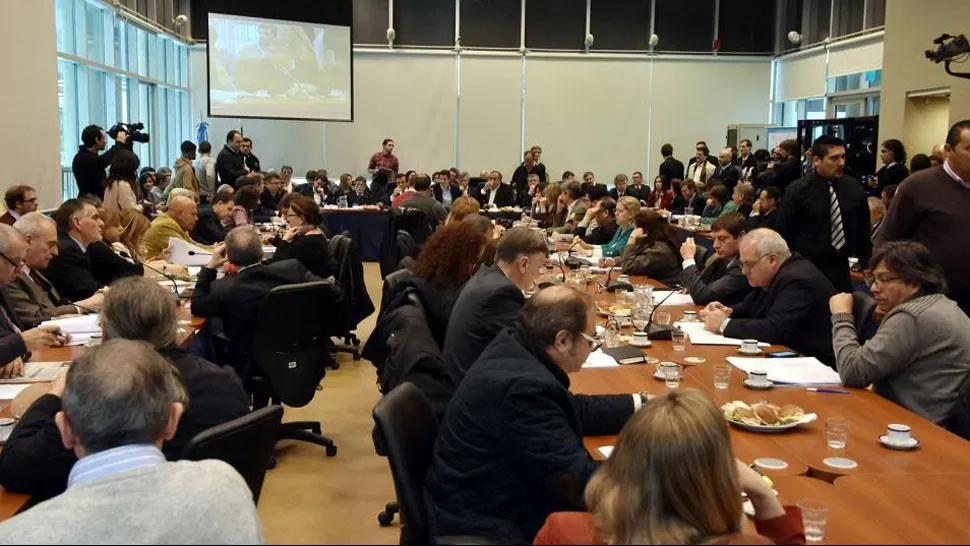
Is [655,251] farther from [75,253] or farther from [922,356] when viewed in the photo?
[75,253]

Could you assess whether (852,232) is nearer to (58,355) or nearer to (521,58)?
(58,355)

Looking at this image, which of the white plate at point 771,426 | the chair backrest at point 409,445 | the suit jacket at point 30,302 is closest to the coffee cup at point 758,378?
the white plate at point 771,426

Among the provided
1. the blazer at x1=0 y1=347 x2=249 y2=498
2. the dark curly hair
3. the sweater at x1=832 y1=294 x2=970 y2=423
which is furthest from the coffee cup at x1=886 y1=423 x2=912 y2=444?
the dark curly hair

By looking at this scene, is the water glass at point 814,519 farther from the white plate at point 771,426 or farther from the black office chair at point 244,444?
the black office chair at point 244,444

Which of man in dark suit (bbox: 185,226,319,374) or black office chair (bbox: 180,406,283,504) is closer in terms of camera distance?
black office chair (bbox: 180,406,283,504)

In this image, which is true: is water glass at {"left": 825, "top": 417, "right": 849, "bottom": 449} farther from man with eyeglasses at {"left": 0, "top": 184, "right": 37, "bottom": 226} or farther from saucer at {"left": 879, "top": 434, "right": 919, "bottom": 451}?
man with eyeglasses at {"left": 0, "top": 184, "right": 37, "bottom": 226}

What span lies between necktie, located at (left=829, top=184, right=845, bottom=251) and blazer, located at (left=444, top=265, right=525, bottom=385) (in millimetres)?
2762

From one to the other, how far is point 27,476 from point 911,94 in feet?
36.4

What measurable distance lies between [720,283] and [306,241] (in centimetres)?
282

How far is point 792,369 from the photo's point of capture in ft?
11.9

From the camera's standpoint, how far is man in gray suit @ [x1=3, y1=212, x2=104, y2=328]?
4480mm

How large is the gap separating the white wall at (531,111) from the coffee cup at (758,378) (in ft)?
47.8

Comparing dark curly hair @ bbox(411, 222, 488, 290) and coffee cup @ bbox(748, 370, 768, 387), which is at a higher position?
dark curly hair @ bbox(411, 222, 488, 290)

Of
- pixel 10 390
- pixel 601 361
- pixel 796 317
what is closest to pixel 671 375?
pixel 601 361
